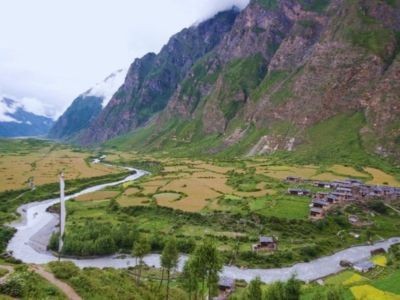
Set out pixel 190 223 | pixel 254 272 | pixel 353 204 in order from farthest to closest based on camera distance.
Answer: pixel 353 204, pixel 190 223, pixel 254 272

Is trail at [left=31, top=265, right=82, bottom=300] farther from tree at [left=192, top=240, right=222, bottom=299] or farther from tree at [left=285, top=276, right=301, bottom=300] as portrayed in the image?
tree at [left=285, top=276, right=301, bottom=300]

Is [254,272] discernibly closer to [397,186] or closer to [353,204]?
[353,204]

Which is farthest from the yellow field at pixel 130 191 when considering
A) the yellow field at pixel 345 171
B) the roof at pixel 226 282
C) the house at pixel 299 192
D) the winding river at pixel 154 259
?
the roof at pixel 226 282

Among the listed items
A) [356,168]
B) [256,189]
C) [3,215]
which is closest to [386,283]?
[256,189]

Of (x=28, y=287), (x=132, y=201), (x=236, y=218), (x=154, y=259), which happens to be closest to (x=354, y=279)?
(x=154, y=259)

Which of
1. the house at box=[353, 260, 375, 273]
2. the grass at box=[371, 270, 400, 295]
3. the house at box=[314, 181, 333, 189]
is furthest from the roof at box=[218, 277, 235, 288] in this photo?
the house at box=[314, 181, 333, 189]

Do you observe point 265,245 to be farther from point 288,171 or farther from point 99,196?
point 288,171
